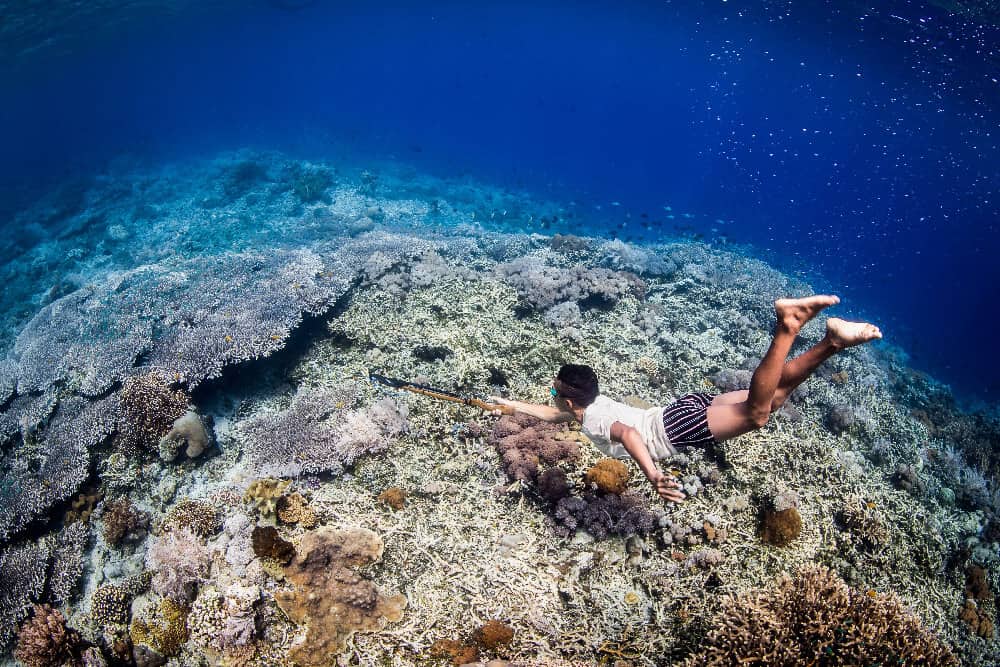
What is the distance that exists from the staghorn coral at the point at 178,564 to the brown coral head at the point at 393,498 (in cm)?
201

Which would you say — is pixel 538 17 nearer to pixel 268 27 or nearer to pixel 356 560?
pixel 268 27

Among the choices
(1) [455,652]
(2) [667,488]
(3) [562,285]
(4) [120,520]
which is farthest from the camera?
(3) [562,285]

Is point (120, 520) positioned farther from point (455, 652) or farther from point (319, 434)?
point (455, 652)

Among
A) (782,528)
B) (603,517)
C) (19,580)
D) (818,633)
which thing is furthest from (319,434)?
(782,528)

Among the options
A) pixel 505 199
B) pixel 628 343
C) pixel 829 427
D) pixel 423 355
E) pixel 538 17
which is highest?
pixel 538 17

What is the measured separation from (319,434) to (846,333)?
6235 mm

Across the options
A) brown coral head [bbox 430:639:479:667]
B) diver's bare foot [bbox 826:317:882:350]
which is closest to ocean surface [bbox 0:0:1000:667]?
brown coral head [bbox 430:639:479:667]

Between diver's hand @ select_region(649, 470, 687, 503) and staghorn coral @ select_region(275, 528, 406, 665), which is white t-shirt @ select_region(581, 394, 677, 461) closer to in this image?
diver's hand @ select_region(649, 470, 687, 503)

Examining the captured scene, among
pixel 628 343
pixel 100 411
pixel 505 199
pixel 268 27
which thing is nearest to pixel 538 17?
pixel 505 199

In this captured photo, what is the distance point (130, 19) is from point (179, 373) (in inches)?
2167

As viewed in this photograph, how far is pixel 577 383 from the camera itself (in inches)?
176

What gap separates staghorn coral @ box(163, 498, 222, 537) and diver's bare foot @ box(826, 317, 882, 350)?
688 centimetres

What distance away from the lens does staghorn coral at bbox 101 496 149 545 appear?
18.7ft

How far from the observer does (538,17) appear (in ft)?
179
